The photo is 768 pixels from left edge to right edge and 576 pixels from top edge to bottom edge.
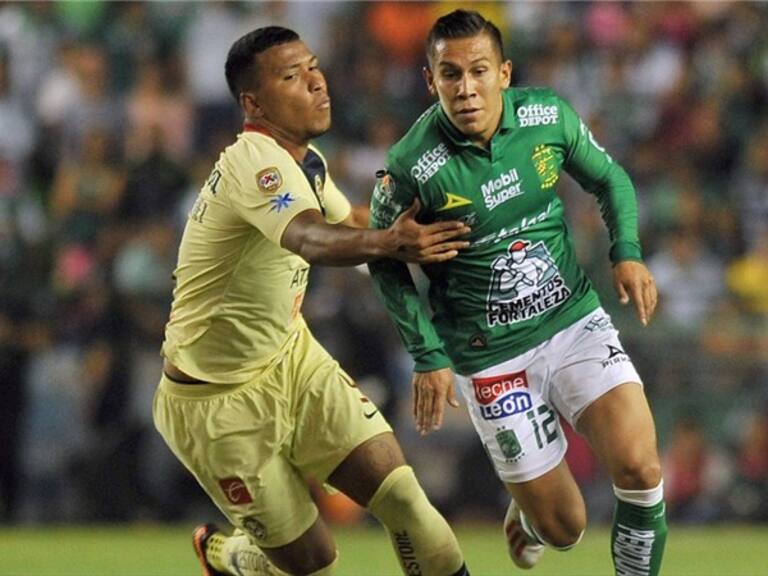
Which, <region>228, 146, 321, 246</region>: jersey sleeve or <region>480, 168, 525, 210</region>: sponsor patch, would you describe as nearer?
<region>228, 146, 321, 246</region>: jersey sleeve

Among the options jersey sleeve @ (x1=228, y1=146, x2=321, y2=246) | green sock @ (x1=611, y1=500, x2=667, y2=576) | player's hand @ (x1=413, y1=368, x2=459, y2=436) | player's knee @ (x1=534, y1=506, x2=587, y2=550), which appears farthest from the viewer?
player's knee @ (x1=534, y1=506, x2=587, y2=550)

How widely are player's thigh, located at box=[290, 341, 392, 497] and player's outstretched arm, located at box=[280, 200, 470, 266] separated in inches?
38.1

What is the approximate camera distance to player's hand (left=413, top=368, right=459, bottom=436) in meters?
6.91

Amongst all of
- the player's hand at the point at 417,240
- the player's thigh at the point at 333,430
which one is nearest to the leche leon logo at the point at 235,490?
the player's thigh at the point at 333,430

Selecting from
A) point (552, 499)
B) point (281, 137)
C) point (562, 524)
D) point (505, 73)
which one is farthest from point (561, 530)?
point (281, 137)

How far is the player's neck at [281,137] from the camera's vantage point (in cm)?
725

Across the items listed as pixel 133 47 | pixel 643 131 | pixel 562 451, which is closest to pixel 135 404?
pixel 133 47

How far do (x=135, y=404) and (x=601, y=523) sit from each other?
3.71 m

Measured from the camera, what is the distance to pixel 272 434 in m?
7.39

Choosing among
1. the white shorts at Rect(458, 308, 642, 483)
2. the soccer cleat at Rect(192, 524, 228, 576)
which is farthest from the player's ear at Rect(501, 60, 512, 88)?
the soccer cleat at Rect(192, 524, 228, 576)

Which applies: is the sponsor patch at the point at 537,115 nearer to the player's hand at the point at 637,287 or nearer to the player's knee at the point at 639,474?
the player's hand at the point at 637,287

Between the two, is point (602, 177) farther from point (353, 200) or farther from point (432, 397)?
point (353, 200)

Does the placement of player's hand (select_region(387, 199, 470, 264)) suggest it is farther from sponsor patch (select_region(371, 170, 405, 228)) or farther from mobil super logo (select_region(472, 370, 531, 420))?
mobil super logo (select_region(472, 370, 531, 420))

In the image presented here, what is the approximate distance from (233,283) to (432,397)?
1.04 m
